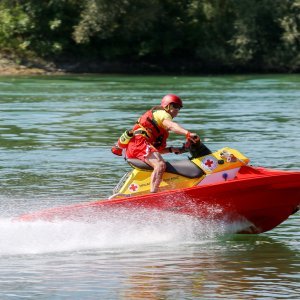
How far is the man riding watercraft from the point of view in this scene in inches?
483

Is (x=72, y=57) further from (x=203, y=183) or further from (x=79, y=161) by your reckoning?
(x=203, y=183)

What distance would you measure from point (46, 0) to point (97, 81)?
12.0 metres

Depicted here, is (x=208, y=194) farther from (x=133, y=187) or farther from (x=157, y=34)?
(x=157, y=34)

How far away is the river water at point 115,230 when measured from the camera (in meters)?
10.4

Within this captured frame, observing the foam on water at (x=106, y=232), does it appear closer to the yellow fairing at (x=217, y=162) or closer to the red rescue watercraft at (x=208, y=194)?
the red rescue watercraft at (x=208, y=194)

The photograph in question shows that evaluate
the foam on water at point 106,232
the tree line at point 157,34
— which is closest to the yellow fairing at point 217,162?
the foam on water at point 106,232

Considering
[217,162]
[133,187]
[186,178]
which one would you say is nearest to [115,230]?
[133,187]

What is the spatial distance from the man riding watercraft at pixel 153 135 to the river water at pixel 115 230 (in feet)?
2.04

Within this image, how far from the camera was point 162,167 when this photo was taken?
482 inches

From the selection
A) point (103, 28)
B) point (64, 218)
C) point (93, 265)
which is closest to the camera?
point (93, 265)

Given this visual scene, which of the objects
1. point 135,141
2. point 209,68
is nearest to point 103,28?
point 209,68

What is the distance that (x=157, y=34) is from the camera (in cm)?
6044

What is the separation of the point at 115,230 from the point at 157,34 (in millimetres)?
48688

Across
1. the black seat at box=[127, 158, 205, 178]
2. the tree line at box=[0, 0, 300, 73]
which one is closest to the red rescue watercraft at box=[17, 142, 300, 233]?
the black seat at box=[127, 158, 205, 178]
